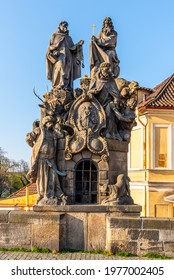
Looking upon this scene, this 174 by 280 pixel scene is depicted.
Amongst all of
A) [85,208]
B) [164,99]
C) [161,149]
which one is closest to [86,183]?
[85,208]

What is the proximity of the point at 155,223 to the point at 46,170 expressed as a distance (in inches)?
120

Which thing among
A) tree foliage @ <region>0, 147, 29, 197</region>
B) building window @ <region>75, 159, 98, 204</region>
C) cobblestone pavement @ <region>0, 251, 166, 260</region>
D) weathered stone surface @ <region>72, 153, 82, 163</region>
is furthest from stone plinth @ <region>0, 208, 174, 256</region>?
tree foliage @ <region>0, 147, 29, 197</region>

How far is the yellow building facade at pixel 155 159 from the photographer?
2252 centimetres

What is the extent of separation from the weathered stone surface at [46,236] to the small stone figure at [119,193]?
157 centimetres

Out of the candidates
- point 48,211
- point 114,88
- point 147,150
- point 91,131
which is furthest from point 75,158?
point 147,150

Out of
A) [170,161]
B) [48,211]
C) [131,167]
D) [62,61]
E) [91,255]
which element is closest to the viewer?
[91,255]

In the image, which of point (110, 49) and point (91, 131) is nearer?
point (91, 131)

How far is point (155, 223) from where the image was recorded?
942 centimetres

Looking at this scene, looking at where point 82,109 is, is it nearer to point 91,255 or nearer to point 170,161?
point 91,255

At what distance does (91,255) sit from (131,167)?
15.4m

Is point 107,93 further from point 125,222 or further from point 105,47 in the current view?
point 125,222

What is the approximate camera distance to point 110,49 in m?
12.1

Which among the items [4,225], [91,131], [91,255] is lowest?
[91,255]

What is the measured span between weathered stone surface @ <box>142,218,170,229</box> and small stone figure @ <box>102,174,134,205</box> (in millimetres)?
1050
